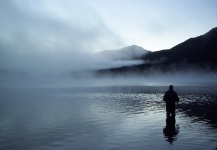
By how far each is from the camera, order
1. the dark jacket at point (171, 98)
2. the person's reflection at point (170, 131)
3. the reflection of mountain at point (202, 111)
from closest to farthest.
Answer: the person's reflection at point (170, 131) < the dark jacket at point (171, 98) < the reflection of mountain at point (202, 111)

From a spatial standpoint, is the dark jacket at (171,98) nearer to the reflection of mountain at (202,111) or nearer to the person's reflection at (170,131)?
the person's reflection at (170,131)

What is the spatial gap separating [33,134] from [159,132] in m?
8.73

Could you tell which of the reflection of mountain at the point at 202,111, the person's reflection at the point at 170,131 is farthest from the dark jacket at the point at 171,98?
the reflection of mountain at the point at 202,111

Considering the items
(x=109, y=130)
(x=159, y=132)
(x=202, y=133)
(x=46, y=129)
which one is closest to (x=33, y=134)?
(x=46, y=129)

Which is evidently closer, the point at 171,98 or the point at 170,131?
the point at 170,131

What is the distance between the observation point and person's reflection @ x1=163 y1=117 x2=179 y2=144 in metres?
15.5

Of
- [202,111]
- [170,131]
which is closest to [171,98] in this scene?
[170,131]

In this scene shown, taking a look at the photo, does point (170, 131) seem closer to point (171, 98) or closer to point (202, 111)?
point (171, 98)

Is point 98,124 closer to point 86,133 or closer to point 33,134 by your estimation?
point 86,133

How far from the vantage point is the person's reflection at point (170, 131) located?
50.8 ft

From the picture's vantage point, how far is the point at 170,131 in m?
17.6

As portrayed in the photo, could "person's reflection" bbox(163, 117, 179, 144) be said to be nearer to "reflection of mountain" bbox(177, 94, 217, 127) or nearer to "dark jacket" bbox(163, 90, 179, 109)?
"dark jacket" bbox(163, 90, 179, 109)

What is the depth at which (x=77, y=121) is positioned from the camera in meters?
23.0

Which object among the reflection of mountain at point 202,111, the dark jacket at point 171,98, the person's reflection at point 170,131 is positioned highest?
the dark jacket at point 171,98
